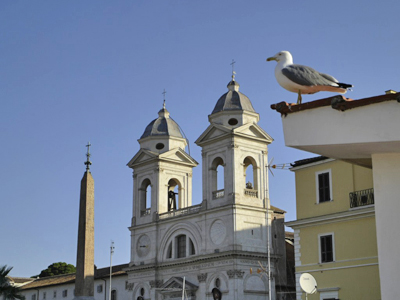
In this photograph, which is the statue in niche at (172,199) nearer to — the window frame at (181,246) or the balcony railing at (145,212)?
the balcony railing at (145,212)

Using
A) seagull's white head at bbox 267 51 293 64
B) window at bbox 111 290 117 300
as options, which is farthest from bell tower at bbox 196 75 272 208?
seagull's white head at bbox 267 51 293 64

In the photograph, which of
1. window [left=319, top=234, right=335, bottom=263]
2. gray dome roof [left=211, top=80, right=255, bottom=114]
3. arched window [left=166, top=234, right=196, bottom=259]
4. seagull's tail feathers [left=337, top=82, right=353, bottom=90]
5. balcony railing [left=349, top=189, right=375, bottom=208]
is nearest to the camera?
seagull's tail feathers [left=337, top=82, right=353, bottom=90]

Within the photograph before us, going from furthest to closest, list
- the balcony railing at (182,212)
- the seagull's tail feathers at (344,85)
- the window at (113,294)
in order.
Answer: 1. the window at (113,294)
2. the balcony railing at (182,212)
3. the seagull's tail feathers at (344,85)

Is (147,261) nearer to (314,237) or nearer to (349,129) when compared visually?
(314,237)

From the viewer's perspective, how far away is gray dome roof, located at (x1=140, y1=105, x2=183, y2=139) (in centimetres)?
5647

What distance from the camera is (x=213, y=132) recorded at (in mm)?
50812

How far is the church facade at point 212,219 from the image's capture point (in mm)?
47875

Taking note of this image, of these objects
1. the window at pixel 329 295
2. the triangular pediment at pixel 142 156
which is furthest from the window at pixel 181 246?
the window at pixel 329 295

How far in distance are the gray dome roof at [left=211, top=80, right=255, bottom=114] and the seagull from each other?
37.6 meters

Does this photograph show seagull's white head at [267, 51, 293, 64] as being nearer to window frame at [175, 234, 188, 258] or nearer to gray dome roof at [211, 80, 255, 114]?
gray dome roof at [211, 80, 255, 114]

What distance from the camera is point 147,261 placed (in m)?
54.3

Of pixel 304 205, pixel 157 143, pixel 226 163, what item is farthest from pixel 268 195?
pixel 304 205

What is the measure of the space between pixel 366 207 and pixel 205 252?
22480 mm

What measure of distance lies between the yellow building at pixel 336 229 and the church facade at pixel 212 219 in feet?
47.1
